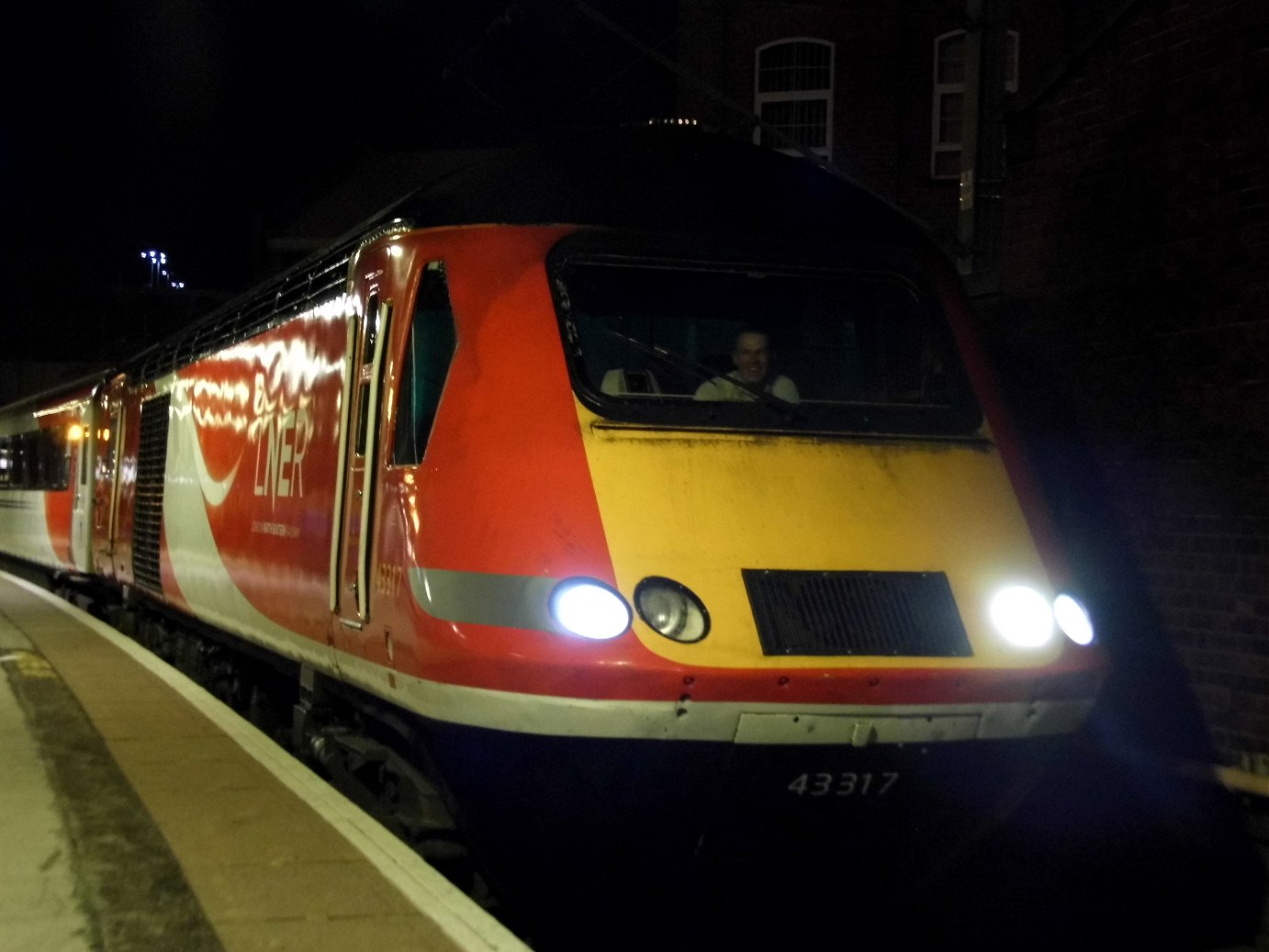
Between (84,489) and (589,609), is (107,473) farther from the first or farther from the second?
(589,609)

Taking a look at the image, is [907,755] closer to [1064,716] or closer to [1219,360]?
[1064,716]

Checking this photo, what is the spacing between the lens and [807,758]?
516 centimetres

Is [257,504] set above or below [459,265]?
below

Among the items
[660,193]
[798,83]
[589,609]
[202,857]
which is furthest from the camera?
[798,83]

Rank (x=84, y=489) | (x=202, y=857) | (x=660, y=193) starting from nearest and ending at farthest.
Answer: (x=202, y=857) < (x=660, y=193) < (x=84, y=489)

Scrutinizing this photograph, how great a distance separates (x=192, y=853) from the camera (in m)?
5.94

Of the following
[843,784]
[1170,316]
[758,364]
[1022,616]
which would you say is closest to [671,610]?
[843,784]

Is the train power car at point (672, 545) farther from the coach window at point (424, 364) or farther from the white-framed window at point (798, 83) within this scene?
the white-framed window at point (798, 83)

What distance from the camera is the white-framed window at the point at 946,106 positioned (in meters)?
20.7

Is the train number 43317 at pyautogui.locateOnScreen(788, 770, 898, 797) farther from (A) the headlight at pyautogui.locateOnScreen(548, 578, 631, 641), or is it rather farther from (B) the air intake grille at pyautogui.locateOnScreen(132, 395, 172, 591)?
(B) the air intake grille at pyautogui.locateOnScreen(132, 395, 172, 591)

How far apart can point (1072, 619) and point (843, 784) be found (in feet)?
3.46

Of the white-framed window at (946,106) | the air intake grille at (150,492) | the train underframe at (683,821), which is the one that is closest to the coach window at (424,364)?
the train underframe at (683,821)

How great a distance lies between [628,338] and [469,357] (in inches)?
24.2

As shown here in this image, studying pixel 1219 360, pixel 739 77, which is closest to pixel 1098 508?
pixel 1219 360
